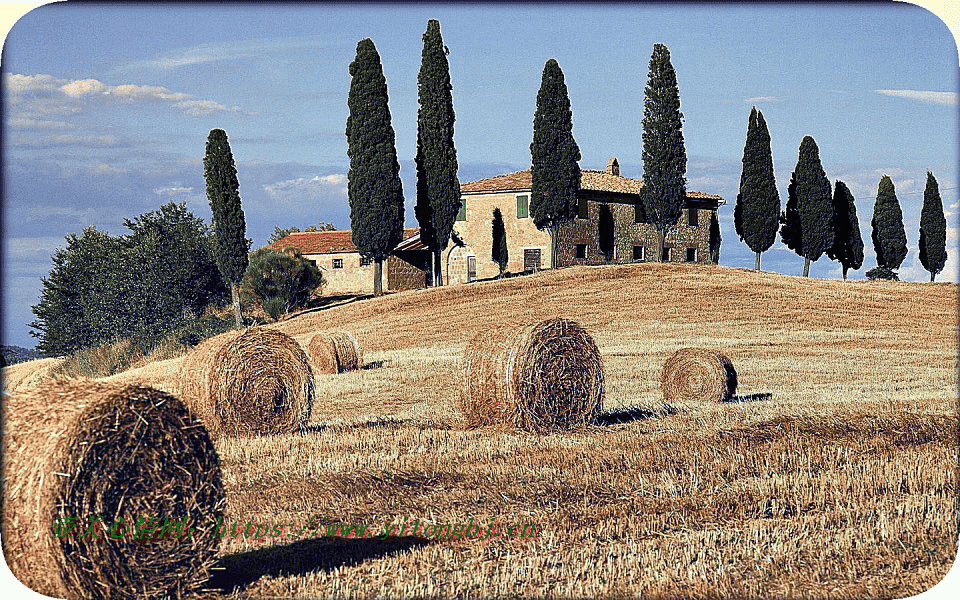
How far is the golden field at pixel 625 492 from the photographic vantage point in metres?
7.10

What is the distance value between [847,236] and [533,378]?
5081 centimetres

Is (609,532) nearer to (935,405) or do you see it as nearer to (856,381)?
(935,405)

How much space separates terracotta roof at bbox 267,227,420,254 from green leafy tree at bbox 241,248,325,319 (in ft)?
18.6

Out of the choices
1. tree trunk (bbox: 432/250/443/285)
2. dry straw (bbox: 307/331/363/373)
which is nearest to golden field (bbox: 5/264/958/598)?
dry straw (bbox: 307/331/363/373)


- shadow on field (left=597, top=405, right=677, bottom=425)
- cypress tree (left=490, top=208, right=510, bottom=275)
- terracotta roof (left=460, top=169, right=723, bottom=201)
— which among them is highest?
terracotta roof (left=460, top=169, right=723, bottom=201)

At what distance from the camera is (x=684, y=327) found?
3484 centimetres

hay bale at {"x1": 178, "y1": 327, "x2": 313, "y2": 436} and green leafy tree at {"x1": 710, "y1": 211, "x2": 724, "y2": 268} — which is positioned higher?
green leafy tree at {"x1": 710, "y1": 211, "x2": 724, "y2": 268}

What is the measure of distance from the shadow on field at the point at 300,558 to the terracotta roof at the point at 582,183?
147 feet

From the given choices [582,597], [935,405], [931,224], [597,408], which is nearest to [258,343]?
[597,408]

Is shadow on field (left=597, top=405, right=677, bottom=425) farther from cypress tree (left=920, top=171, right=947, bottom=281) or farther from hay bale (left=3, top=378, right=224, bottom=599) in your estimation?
cypress tree (left=920, top=171, right=947, bottom=281)

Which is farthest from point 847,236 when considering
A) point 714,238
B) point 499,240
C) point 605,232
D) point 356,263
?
point 356,263

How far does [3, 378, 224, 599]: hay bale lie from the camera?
607 cm

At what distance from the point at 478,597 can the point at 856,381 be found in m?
17.1

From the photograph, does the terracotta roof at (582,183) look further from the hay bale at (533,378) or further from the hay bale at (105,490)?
the hay bale at (105,490)
